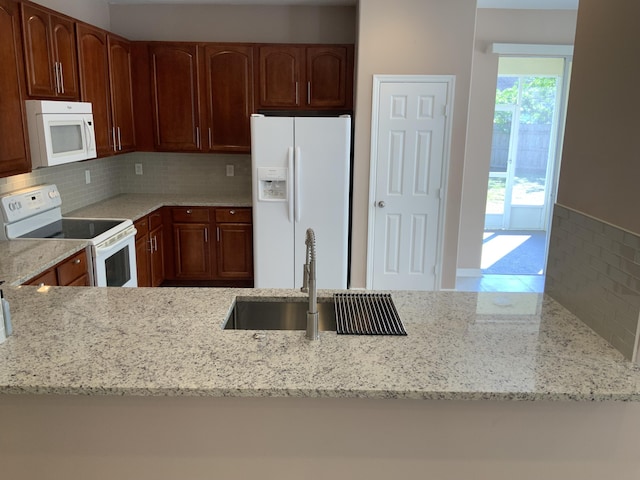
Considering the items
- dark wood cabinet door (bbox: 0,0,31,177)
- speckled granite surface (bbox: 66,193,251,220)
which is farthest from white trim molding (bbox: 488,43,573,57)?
dark wood cabinet door (bbox: 0,0,31,177)

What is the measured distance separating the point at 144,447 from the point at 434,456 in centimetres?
90

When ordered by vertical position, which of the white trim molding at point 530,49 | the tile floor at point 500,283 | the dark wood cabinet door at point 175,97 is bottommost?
the tile floor at point 500,283

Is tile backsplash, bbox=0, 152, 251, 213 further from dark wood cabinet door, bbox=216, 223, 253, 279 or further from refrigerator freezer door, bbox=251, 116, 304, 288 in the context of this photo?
refrigerator freezer door, bbox=251, 116, 304, 288

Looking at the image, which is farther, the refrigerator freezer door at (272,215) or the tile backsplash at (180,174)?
the tile backsplash at (180,174)

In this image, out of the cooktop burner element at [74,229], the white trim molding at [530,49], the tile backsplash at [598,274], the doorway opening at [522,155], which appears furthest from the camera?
the doorway opening at [522,155]

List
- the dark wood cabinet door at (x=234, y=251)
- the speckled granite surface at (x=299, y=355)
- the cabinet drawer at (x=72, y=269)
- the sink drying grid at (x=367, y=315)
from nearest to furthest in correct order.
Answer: the speckled granite surface at (x=299, y=355), the sink drying grid at (x=367, y=315), the cabinet drawer at (x=72, y=269), the dark wood cabinet door at (x=234, y=251)

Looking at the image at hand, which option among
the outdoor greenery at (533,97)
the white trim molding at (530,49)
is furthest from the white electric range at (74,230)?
the outdoor greenery at (533,97)

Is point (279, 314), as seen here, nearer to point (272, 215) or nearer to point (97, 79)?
point (272, 215)

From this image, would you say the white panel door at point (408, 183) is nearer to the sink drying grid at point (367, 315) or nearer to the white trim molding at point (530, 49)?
the white trim molding at point (530, 49)

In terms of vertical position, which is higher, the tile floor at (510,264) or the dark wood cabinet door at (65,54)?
the dark wood cabinet door at (65,54)

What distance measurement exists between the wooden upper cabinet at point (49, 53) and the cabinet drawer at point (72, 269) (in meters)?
1.03

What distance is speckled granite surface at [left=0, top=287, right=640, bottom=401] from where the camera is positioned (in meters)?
1.39

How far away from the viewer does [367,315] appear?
191 centimetres

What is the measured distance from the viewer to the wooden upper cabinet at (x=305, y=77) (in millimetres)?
4641
